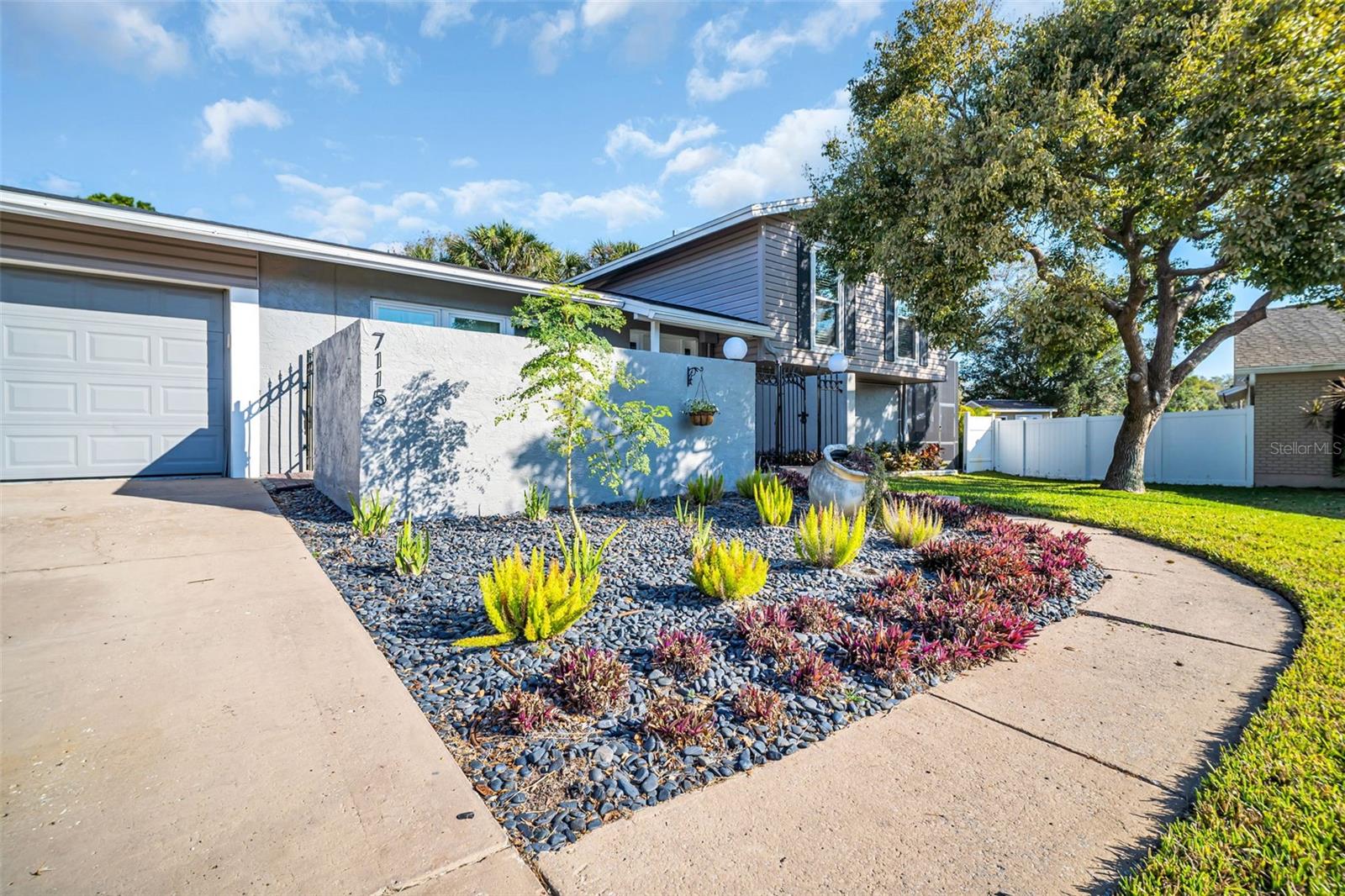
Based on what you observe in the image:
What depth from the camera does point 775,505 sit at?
19.6 feet

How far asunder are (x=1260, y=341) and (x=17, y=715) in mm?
20687

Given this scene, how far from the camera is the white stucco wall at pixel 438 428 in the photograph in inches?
209

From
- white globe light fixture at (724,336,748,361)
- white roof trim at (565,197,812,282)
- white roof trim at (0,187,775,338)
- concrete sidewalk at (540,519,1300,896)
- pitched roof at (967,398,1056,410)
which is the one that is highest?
white roof trim at (565,197,812,282)

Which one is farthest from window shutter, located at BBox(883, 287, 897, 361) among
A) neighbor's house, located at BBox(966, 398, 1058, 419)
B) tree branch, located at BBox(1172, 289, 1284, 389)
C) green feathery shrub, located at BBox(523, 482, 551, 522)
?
neighbor's house, located at BBox(966, 398, 1058, 419)

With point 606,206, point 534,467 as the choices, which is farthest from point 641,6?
point 606,206

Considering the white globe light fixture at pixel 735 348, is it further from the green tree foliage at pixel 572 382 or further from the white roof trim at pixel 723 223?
the white roof trim at pixel 723 223

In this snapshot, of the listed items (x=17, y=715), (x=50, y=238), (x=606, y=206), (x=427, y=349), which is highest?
(x=606, y=206)

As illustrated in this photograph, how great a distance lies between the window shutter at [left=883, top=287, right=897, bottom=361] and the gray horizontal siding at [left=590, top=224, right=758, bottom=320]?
4.31 meters

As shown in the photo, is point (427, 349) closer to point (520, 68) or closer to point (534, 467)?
point (534, 467)

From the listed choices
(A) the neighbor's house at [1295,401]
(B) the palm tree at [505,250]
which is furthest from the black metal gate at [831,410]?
(B) the palm tree at [505,250]

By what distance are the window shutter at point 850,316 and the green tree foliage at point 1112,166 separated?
1936 mm

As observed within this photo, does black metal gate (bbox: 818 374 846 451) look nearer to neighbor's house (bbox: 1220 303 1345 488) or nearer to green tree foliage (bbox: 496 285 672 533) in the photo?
green tree foliage (bbox: 496 285 672 533)

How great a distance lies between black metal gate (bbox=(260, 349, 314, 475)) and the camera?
7.52 metres

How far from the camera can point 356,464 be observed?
5277 millimetres
